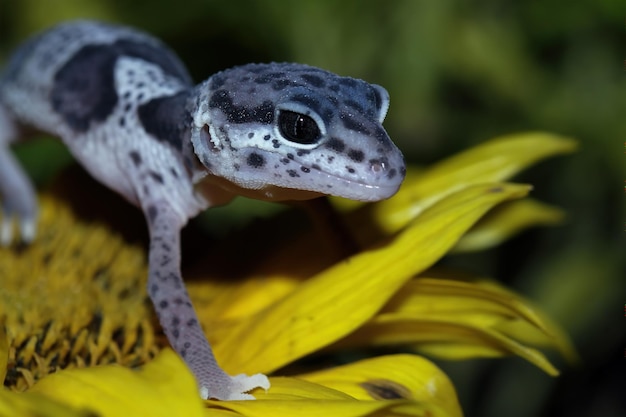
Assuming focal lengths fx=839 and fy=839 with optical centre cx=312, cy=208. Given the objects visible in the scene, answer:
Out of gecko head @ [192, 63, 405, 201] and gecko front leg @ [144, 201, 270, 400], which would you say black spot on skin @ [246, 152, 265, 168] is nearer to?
gecko head @ [192, 63, 405, 201]

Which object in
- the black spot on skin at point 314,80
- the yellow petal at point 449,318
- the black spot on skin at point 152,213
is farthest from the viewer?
the black spot on skin at point 152,213

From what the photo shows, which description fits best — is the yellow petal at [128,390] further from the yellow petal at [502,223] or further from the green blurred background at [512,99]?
the green blurred background at [512,99]

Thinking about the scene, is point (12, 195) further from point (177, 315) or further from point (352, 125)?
point (352, 125)

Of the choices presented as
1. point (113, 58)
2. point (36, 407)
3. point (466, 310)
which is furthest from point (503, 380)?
point (36, 407)

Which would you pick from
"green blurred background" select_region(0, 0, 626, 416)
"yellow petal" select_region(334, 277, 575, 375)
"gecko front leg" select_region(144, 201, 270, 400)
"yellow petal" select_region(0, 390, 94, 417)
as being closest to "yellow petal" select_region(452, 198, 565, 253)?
"yellow petal" select_region(334, 277, 575, 375)

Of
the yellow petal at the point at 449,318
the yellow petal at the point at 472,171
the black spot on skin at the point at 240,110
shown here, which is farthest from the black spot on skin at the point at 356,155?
the yellow petal at the point at 472,171

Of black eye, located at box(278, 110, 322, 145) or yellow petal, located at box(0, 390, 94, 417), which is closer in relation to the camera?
yellow petal, located at box(0, 390, 94, 417)
